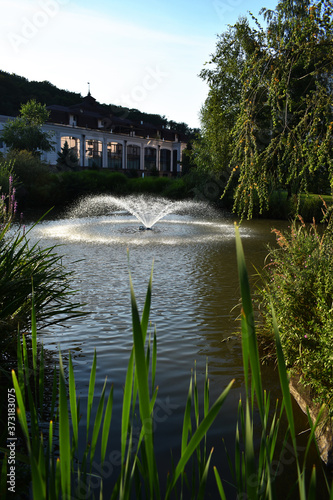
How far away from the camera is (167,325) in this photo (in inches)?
269

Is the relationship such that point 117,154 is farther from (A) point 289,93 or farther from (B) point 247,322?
(B) point 247,322

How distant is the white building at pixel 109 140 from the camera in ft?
210

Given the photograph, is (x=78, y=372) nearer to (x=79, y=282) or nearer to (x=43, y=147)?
(x=79, y=282)

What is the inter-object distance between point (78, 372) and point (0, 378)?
48.0 inches

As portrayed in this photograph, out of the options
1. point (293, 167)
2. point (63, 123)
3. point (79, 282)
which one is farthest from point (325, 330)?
point (63, 123)

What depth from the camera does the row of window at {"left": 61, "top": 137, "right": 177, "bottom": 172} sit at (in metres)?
65.3

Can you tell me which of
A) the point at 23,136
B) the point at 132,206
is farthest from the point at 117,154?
the point at 132,206

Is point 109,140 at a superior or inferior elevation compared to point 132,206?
superior

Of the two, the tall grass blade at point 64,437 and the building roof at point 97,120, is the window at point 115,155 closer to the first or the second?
the building roof at point 97,120

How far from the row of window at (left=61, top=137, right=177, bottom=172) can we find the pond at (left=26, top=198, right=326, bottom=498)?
4981 cm

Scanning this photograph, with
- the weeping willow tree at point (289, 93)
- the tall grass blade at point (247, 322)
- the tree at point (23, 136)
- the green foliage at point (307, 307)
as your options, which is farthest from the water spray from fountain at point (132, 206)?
the tall grass blade at point (247, 322)

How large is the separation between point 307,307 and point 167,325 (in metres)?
2.54

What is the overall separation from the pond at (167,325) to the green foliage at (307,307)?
527 mm

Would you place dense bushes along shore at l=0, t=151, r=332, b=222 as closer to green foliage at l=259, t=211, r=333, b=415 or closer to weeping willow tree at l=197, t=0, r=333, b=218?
weeping willow tree at l=197, t=0, r=333, b=218
